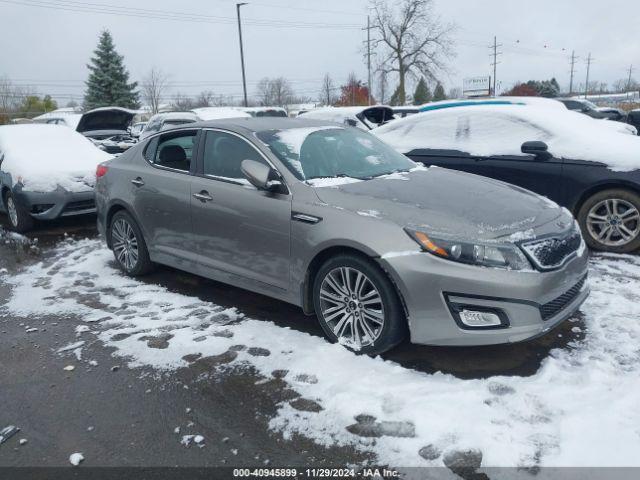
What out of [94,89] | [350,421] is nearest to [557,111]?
[350,421]

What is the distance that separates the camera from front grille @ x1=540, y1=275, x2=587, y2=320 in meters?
3.13

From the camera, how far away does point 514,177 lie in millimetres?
5875

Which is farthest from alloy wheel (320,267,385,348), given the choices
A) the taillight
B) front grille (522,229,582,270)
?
the taillight

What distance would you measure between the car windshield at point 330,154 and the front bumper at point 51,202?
4.24 meters

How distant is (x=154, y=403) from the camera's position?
10.2 ft

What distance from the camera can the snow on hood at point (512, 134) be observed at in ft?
18.2

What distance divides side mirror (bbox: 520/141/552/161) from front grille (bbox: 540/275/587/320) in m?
2.44

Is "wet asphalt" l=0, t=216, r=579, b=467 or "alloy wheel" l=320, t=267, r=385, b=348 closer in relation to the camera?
"wet asphalt" l=0, t=216, r=579, b=467

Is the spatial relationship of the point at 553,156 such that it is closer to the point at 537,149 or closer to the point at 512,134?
the point at 537,149

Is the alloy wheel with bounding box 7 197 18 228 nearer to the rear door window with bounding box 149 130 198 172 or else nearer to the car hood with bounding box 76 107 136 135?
the rear door window with bounding box 149 130 198 172

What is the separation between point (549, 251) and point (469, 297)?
2.09 feet

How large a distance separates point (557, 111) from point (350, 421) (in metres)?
5.37

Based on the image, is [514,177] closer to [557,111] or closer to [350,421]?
[557,111]

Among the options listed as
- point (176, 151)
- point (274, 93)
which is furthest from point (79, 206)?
point (274, 93)
